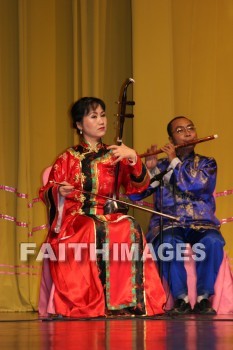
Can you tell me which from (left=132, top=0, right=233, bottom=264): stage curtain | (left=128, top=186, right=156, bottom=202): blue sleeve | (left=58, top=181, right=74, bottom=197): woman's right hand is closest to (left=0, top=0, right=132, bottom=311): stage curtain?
(left=132, top=0, right=233, bottom=264): stage curtain

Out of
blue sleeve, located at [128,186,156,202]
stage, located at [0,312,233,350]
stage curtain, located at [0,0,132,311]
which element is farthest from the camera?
stage curtain, located at [0,0,132,311]

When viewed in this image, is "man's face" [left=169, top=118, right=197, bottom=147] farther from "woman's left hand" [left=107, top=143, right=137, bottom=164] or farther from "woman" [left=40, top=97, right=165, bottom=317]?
"woman's left hand" [left=107, top=143, right=137, bottom=164]

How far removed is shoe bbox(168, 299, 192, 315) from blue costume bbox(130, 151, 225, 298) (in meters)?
0.04

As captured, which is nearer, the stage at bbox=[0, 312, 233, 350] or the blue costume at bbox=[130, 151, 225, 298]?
the stage at bbox=[0, 312, 233, 350]

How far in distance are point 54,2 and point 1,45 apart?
0.47 metres

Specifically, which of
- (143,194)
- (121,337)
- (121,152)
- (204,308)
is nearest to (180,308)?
(204,308)

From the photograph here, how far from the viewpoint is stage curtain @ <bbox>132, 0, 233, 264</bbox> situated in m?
4.91

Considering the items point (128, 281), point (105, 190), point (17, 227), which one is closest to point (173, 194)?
point (105, 190)

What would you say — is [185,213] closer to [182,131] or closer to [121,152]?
[182,131]

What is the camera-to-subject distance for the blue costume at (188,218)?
413 centimetres

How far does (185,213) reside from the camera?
4.31m

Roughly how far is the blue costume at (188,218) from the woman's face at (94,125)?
43 cm

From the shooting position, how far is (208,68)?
199 inches

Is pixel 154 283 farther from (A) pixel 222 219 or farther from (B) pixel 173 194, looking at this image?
(A) pixel 222 219
